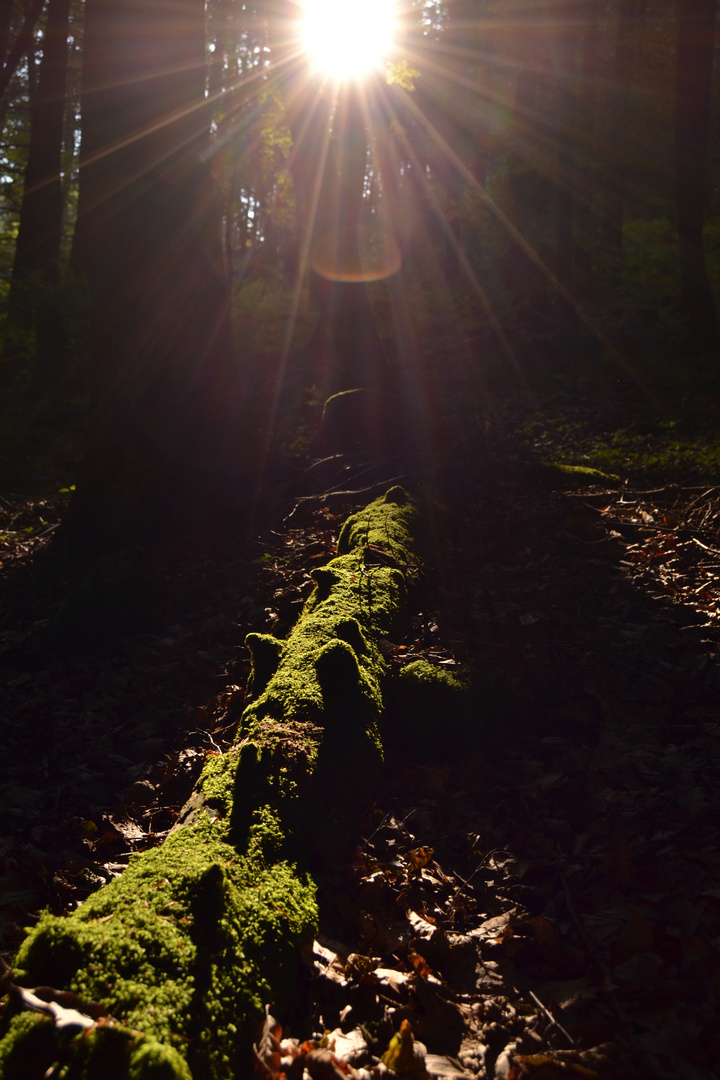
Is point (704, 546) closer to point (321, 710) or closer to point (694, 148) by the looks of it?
point (321, 710)

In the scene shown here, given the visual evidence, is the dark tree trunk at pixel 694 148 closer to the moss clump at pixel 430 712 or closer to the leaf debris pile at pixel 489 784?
the leaf debris pile at pixel 489 784

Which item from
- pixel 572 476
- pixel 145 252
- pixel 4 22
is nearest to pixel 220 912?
pixel 572 476

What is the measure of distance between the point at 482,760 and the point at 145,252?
667cm

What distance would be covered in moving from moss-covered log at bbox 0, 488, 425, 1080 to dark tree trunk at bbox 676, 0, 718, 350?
11.9 meters

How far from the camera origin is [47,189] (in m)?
14.2

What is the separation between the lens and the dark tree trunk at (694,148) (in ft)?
37.4

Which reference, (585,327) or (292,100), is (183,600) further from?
(292,100)

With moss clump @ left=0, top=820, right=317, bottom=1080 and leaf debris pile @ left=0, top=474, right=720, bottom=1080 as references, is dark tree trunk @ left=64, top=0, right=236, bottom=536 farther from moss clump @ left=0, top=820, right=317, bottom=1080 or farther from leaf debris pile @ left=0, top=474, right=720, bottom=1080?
moss clump @ left=0, top=820, right=317, bottom=1080

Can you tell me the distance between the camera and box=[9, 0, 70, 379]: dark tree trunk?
13531 mm

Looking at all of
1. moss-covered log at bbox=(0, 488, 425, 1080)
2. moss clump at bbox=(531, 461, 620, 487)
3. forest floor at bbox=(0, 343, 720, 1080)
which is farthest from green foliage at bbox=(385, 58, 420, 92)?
moss-covered log at bbox=(0, 488, 425, 1080)

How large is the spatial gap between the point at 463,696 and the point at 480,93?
2600 cm

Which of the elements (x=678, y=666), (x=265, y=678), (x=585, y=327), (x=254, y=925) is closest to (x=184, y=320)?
(x=265, y=678)

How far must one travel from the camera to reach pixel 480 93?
22.7 metres

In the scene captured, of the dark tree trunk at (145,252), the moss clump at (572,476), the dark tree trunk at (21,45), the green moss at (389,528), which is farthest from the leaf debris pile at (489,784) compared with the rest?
the dark tree trunk at (21,45)
